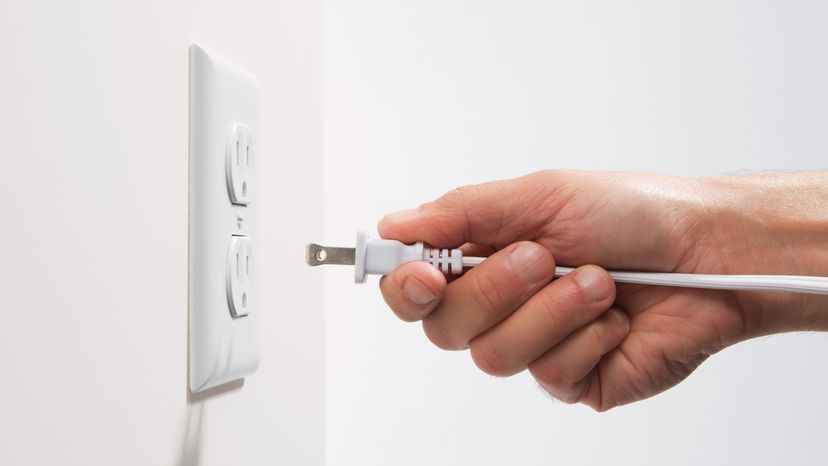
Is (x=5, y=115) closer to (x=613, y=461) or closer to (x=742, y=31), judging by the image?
(x=613, y=461)

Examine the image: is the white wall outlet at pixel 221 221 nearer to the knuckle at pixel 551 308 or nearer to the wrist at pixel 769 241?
the knuckle at pixel 551 308

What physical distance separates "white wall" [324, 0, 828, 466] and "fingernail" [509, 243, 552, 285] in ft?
2.44

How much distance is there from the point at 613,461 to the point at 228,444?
39.2 inches

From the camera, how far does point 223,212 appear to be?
1.36ft

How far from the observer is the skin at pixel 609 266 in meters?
0.49

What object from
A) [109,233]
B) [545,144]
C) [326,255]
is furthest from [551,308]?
[545,144]

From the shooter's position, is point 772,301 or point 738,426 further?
point 738,426

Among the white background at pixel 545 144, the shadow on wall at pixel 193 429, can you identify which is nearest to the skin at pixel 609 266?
the shadow on wall at pixel 193 429

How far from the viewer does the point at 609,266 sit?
20.4 inches

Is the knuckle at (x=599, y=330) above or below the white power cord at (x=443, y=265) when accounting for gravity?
below

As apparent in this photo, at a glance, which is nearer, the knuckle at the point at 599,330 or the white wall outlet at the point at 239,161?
the white wall outlet at the point at 239,161

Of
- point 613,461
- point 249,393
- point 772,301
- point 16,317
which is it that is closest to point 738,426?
point 613,461

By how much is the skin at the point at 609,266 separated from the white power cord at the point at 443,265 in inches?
0.7

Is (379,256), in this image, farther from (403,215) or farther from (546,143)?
(546,143)
